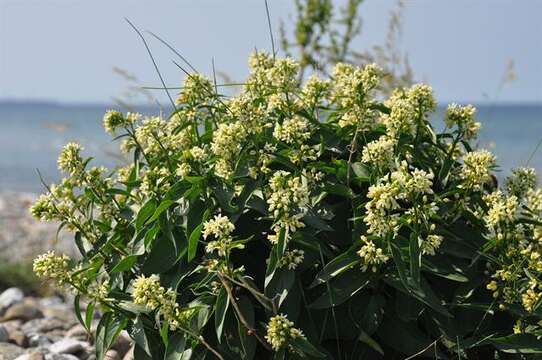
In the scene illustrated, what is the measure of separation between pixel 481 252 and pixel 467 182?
0.27 meters

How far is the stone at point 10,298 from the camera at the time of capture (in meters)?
6.15

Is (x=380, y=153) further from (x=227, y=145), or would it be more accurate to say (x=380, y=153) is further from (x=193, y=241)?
(x=193, y=241)

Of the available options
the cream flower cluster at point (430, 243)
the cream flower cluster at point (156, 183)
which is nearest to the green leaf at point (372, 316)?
the cream flower cluster at point (430, 243)

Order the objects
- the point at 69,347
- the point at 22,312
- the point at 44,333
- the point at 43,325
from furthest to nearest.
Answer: the point at 22,312 → the point at 43,325 → the point at 44,333 → the point at 69,347

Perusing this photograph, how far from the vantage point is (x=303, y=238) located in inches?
108

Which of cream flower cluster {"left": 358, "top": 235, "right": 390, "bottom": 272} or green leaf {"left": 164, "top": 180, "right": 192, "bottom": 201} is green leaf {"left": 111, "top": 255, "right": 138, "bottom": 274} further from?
cream flower cluster {"left": 358, "top": 235, "right": 390, "bottom": 272}

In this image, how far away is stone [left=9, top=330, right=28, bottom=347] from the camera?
4.86 metres

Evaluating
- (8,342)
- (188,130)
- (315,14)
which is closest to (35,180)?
(315,14)

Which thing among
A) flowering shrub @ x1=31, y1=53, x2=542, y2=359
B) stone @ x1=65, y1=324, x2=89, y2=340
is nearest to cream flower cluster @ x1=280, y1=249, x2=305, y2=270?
flowering shrub @ x1=31, y1=53, x2=542, y2=359

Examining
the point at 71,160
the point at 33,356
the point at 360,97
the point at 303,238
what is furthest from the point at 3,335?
the point at 360,97

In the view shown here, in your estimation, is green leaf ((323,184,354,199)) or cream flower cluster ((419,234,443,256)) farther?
green leaf ((323,184,354,199))

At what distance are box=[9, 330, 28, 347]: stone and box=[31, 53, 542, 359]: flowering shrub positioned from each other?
189cm

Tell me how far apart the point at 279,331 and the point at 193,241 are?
1.40 ft

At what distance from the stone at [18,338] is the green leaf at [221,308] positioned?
257 centimetres
